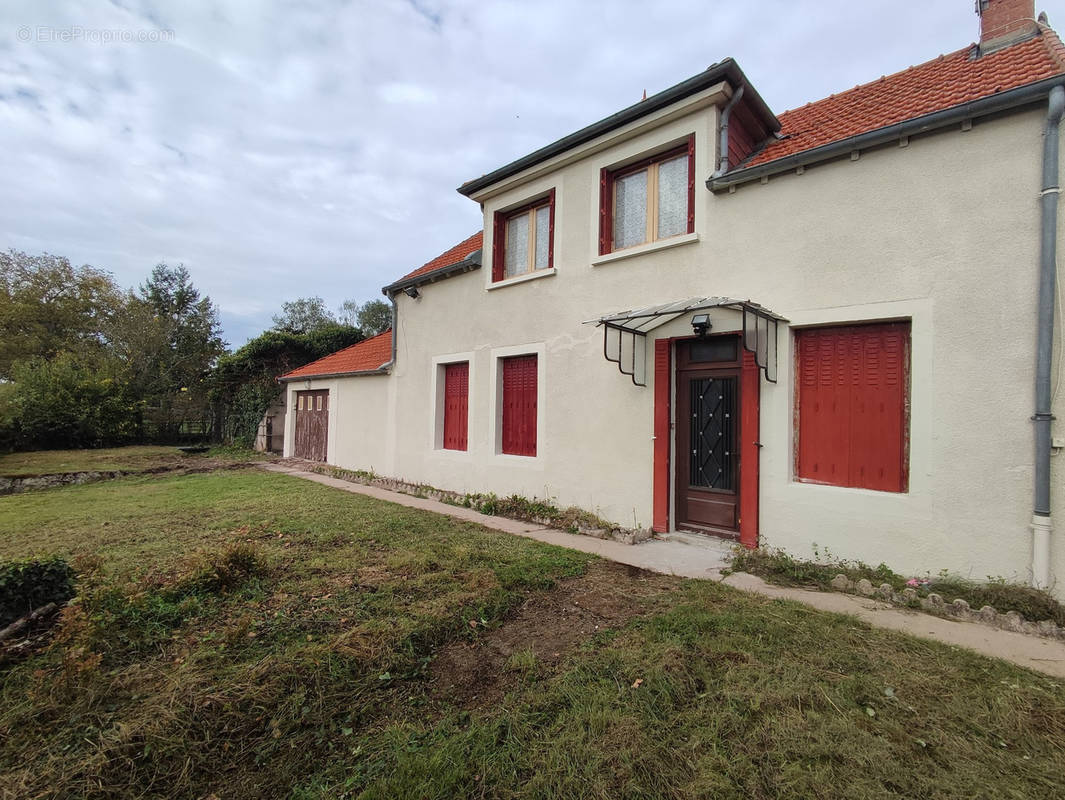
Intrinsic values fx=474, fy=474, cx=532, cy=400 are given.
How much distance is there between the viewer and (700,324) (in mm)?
5598

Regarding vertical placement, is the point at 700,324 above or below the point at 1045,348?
above

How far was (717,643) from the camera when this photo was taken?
3.14 meters

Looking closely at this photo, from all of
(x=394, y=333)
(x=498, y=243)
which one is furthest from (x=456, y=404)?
(x=498, y=243)

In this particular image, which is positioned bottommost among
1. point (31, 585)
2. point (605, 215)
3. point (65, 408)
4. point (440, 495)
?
point (440, 495)

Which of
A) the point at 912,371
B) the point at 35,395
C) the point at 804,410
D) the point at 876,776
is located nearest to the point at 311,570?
the point at 876,776

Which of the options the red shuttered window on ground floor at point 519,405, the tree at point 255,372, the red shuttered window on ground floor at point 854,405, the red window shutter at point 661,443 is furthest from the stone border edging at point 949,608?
the tree at point 255,372

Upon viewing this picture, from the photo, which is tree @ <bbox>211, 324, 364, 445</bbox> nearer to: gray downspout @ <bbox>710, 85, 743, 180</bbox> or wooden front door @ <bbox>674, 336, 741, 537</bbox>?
wooden front door @ <bbox>674, 336, 741, 537</bbox>

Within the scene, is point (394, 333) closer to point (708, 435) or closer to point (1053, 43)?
point (708, 435)

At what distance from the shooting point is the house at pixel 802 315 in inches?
159

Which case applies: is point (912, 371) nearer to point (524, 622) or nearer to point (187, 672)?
point (524, 622)

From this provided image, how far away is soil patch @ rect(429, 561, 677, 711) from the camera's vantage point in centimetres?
277

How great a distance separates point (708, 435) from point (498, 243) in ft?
16.2

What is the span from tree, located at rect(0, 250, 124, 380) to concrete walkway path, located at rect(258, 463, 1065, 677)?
100ft

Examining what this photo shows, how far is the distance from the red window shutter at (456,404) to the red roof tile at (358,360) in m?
2.43
